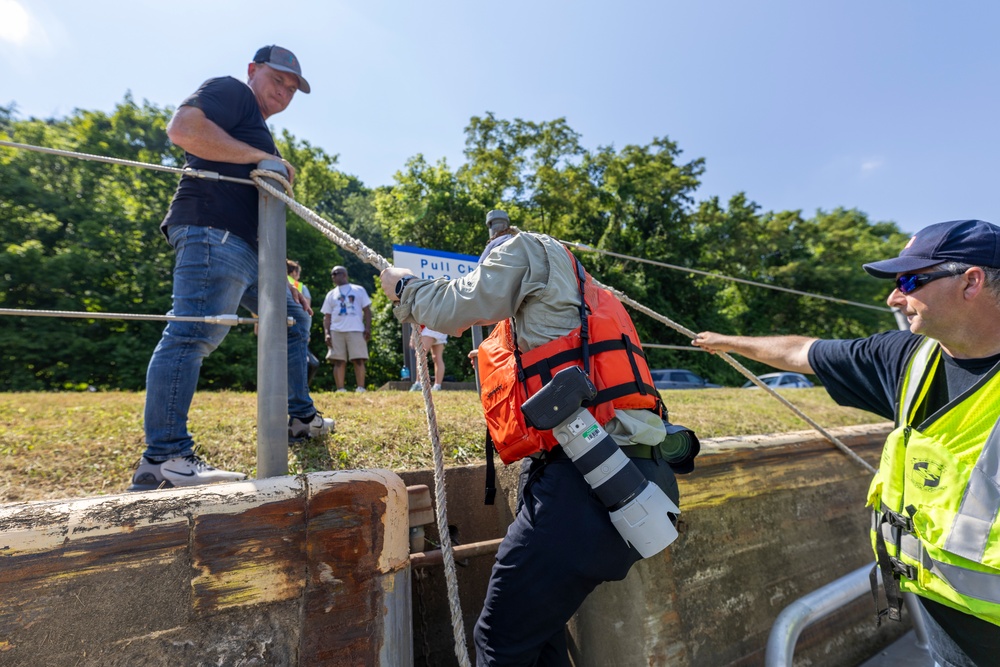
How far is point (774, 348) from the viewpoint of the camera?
2811 millimetres

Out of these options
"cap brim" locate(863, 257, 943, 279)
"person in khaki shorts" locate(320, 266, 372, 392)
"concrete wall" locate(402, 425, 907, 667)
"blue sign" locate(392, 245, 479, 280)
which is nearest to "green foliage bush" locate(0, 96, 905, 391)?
"person in khaki shorts" locate(320, 266, 372, 392)

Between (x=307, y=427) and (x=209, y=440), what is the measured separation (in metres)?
0.52

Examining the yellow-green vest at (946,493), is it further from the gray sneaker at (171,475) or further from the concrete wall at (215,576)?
the gray sneaker at (171,475)

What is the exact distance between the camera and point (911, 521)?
1990 millimetres

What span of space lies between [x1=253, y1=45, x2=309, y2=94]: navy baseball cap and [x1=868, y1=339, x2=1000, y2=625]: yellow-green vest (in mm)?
3120

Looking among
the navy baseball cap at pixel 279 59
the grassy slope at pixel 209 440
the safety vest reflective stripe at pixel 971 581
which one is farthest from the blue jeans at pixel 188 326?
the safety vest reflective stripe at pixel 971 581

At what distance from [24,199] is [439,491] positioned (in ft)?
78.1

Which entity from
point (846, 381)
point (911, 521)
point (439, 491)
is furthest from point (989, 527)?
point (439, 491)

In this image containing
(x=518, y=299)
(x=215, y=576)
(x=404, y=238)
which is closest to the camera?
(x=215, y=576)

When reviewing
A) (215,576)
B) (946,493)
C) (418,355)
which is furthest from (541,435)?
(946,493)

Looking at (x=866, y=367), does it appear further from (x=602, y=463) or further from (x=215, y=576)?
(x=215, y=576)

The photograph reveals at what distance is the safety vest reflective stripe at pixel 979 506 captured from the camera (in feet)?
5.62

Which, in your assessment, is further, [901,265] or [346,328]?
[346,328]

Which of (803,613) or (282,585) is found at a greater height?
(282,585)
